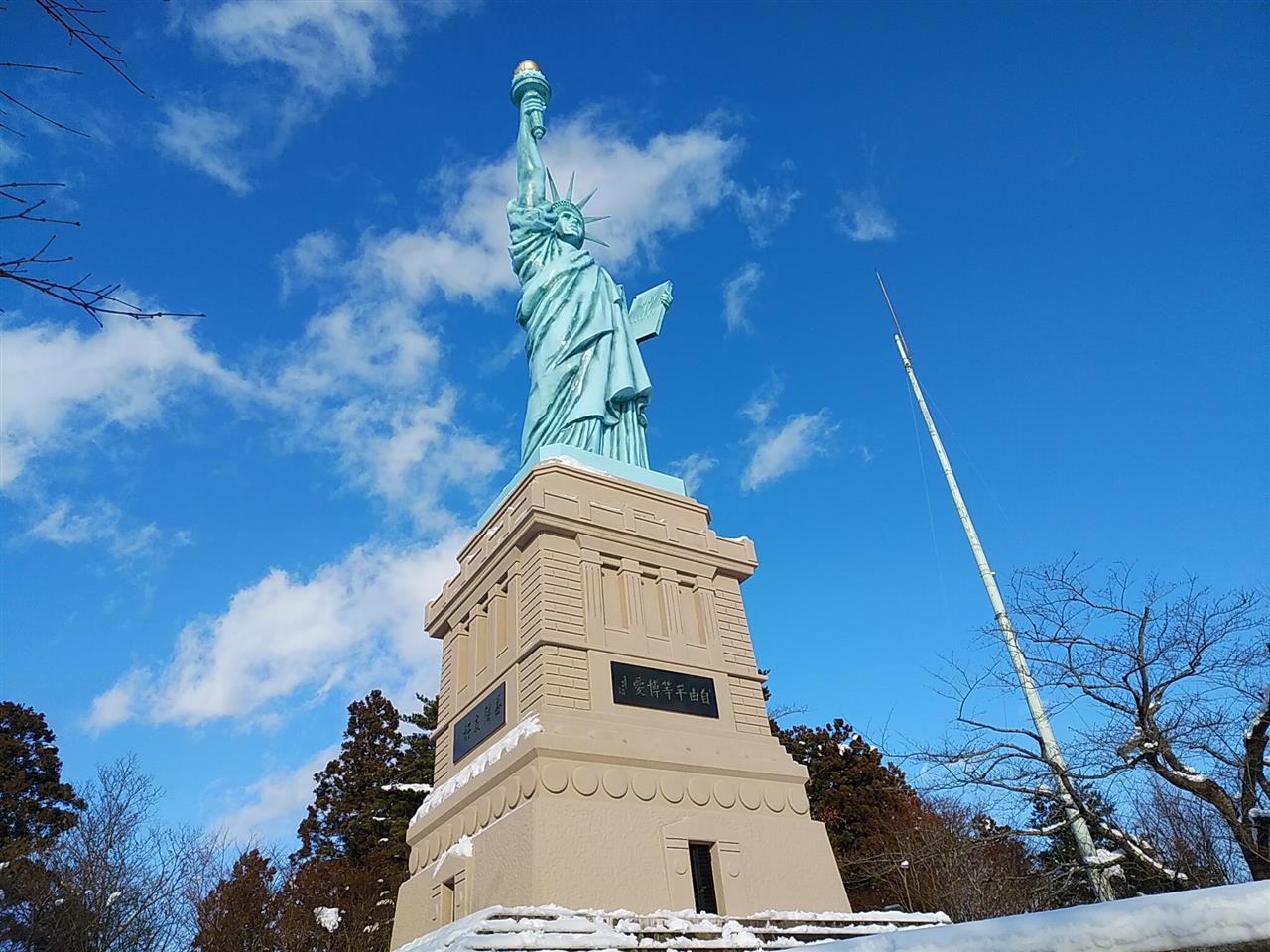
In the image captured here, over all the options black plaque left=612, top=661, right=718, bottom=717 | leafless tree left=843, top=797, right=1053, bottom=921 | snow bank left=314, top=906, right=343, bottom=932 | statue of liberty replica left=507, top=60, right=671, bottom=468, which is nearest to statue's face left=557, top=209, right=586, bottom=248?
statue of liberty replica left=507, top=60, right=671, bottom=468

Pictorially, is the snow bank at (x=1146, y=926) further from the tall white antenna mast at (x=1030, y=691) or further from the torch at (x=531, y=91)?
the torch at (x=531, y=91)

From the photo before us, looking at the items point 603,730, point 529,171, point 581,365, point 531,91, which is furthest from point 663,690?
point 531,91

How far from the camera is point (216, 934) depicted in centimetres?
2319

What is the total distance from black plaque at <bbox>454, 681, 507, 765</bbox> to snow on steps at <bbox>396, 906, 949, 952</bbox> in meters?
3.77

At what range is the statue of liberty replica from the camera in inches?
727

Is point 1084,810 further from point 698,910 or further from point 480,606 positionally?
point 480,606

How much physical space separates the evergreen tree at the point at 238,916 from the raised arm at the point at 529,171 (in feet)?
69.8

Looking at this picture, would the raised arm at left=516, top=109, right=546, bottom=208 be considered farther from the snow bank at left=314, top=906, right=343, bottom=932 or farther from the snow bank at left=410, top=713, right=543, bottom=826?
the snow bank at left=314, top=906, right=343, bottom=932

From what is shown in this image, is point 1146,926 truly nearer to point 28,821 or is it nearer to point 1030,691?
point 1030,691

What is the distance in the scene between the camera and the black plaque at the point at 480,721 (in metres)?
14.2

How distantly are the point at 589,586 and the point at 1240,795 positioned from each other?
936 cm

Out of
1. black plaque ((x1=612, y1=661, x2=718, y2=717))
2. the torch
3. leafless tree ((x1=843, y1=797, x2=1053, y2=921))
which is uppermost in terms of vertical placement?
the torch

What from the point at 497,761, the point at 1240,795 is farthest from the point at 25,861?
the point at 1240,795

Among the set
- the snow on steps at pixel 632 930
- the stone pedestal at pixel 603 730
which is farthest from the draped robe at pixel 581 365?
the snow on steps at pixel 632 930
